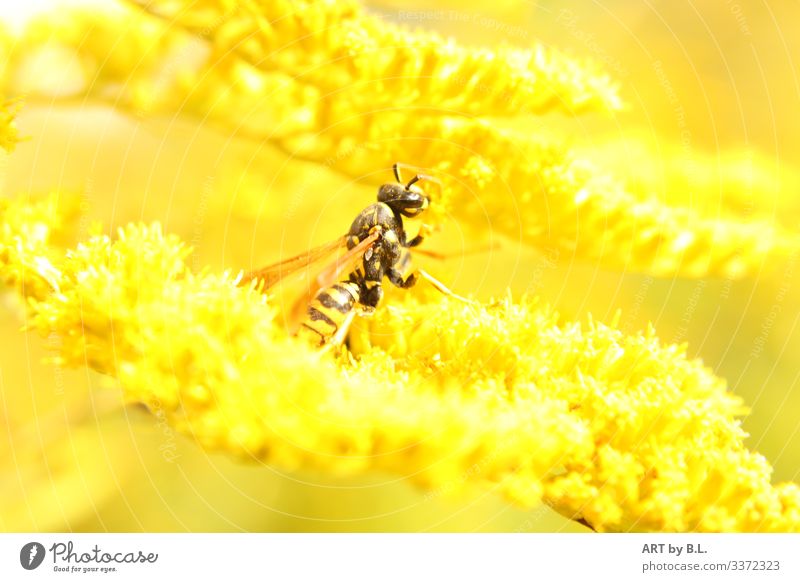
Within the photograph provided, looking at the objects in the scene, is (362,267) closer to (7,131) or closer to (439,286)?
(439,286)

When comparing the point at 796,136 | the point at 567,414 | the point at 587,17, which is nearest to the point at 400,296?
the point at 567,414

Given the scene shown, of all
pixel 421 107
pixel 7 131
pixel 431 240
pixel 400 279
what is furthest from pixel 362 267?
pixel 7 131

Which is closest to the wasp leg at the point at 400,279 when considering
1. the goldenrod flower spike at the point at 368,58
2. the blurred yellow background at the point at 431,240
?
the blurred yellow background at the point at 431,240

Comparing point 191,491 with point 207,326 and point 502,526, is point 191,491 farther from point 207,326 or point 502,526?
point 502,526

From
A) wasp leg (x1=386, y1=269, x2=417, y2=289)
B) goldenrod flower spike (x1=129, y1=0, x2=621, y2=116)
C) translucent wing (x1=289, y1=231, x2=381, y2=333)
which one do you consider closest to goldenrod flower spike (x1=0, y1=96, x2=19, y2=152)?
goldenrod flower spike (x1=129, y1=0, x2=621, y2=116)

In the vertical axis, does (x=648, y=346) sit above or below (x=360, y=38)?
below

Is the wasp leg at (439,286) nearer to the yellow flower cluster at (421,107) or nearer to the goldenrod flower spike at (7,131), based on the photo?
the yellow flower cluster at (421,107)
